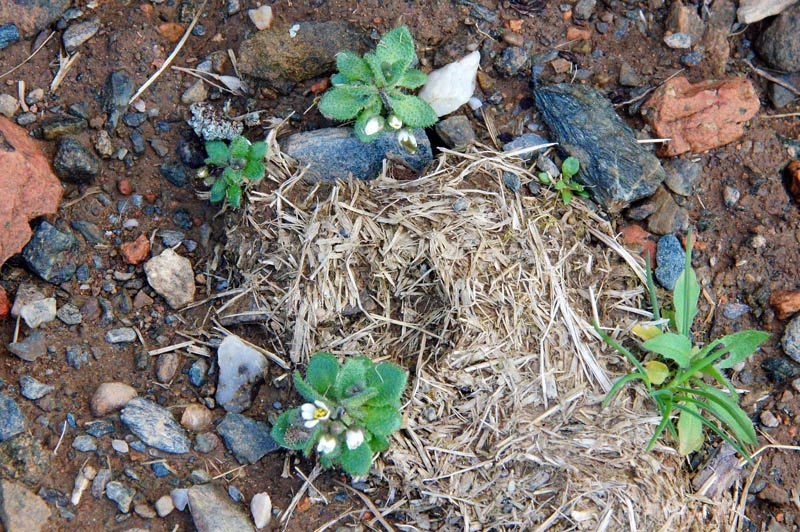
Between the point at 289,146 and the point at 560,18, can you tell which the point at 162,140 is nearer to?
the point at 289,146

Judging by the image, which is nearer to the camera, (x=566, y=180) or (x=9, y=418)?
(x=9, y=418)

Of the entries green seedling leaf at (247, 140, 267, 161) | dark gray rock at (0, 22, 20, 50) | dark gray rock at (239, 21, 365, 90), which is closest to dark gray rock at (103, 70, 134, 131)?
dark gray rock at (0, 22, 20, 50)

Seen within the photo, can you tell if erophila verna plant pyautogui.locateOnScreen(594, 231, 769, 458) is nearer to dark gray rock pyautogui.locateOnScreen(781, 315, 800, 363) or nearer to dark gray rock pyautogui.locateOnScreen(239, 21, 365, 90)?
dark gray rock pyautogui.locateOnScreen(781, 315, 800, 363)

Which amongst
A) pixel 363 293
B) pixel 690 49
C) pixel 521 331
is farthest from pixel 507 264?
pixel 690 49

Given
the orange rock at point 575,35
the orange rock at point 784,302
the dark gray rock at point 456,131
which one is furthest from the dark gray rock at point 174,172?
the orange rock at point 784,302

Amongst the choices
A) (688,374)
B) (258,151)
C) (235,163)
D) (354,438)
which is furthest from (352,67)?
(688,374)

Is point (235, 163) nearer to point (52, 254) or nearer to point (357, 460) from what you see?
point (52, 254)

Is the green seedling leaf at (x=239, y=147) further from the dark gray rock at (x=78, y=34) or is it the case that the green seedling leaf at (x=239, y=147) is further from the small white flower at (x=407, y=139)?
the dark gray rock at (x=78, y=34)

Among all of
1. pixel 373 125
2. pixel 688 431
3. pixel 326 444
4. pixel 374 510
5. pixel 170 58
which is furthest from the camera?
pixel 170 58

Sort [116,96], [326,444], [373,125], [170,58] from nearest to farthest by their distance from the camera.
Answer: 1. [326,444]
2. [373,125]
3. [116,96]
4. [170,58]
